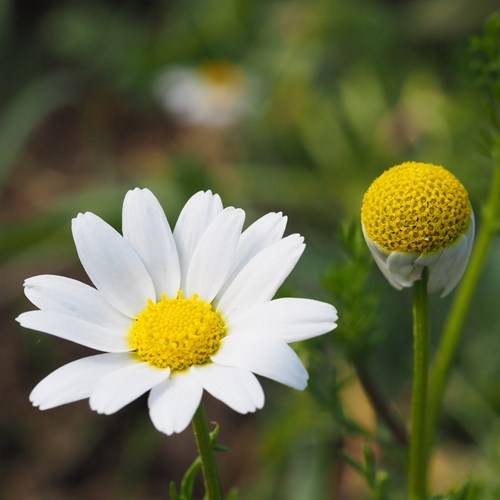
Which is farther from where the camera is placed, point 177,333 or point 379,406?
point 379,406

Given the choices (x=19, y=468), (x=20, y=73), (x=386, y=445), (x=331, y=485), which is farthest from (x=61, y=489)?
(x=20, y=73)

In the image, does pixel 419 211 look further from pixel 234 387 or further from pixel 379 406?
pixel 379 406

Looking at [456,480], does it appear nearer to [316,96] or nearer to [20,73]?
[316,96]

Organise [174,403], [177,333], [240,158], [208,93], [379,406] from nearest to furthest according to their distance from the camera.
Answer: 1. [174,403]
2. [177,333]
3. [379,406]
4. [240,158]
5. [208,93]

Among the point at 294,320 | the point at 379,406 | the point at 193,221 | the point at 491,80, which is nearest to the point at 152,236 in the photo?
the point at 193,221

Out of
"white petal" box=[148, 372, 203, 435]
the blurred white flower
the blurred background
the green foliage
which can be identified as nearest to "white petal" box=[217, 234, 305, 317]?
"white petal" box=[148, 372, 203, 435]
